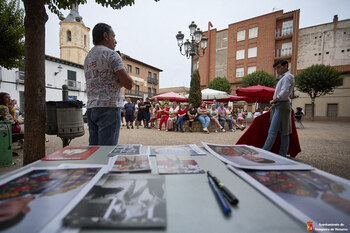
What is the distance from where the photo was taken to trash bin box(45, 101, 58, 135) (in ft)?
8.77

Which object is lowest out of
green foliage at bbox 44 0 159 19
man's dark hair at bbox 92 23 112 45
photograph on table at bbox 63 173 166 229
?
photograph on table at bbox 63 173 166 229

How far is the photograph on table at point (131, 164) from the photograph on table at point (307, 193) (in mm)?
465

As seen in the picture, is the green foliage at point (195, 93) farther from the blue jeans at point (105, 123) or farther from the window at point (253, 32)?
the window at point (253, 32)

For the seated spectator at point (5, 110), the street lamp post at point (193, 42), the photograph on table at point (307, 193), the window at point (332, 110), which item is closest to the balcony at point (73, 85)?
the street lamp post at point (193, 42)

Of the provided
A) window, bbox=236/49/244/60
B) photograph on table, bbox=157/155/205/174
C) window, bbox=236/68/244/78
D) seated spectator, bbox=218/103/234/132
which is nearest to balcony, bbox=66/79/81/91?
seated spectator, bbox=218/103/234/132

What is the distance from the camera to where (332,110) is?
2142cm

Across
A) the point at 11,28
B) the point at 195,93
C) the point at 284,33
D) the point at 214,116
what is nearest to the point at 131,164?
→ the point at 11,28

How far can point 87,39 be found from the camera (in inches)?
1148

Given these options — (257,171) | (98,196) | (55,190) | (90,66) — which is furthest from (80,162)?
(90,66)

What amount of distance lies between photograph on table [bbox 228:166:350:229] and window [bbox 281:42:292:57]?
27.6 metres

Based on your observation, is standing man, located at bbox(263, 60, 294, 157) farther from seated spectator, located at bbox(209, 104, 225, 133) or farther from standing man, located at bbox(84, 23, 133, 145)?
seated spectator, located at bbox(209, 104, 225, 133)

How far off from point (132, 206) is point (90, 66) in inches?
65.7

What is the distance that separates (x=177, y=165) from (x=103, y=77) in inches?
51.5

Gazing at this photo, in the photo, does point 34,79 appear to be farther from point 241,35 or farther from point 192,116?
point 241,35
